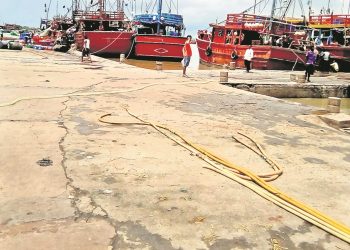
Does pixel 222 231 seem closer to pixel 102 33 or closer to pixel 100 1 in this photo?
pixel 102 33

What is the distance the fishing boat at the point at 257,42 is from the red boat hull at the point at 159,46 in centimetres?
245

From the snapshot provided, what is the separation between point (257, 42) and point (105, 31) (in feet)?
42.2


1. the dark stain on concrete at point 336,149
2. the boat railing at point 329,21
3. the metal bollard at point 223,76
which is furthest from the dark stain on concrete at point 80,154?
the boat railing at point 329,21

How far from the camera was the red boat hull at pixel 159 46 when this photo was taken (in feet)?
103

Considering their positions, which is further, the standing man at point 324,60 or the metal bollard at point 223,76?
the standing man at point 324,60

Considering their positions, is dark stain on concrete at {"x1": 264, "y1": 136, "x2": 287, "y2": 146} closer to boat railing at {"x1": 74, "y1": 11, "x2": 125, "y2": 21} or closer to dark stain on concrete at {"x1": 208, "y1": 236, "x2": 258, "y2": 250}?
dark stain on concrete at {"x1": 208, "y1": 236, "x2": 258, "y2": 250}

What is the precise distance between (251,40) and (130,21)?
11.1 meters

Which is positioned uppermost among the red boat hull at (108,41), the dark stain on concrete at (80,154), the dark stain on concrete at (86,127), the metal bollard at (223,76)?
the red boat hull at (108,41)

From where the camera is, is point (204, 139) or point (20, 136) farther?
point (204, 139)

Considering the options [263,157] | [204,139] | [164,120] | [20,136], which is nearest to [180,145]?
[204,139]

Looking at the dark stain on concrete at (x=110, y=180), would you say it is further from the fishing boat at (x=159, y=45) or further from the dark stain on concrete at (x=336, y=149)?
the fishing boat at (x=159, y=45)

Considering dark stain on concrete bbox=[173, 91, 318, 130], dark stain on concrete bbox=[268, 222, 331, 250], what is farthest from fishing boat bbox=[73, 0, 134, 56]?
dark stain on concrete bbox=[268, 222, 331, 250]

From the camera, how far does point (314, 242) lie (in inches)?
126

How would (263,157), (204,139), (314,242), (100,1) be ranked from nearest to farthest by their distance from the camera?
(314,242) < (263,157) < (204,139) < (100,1)
